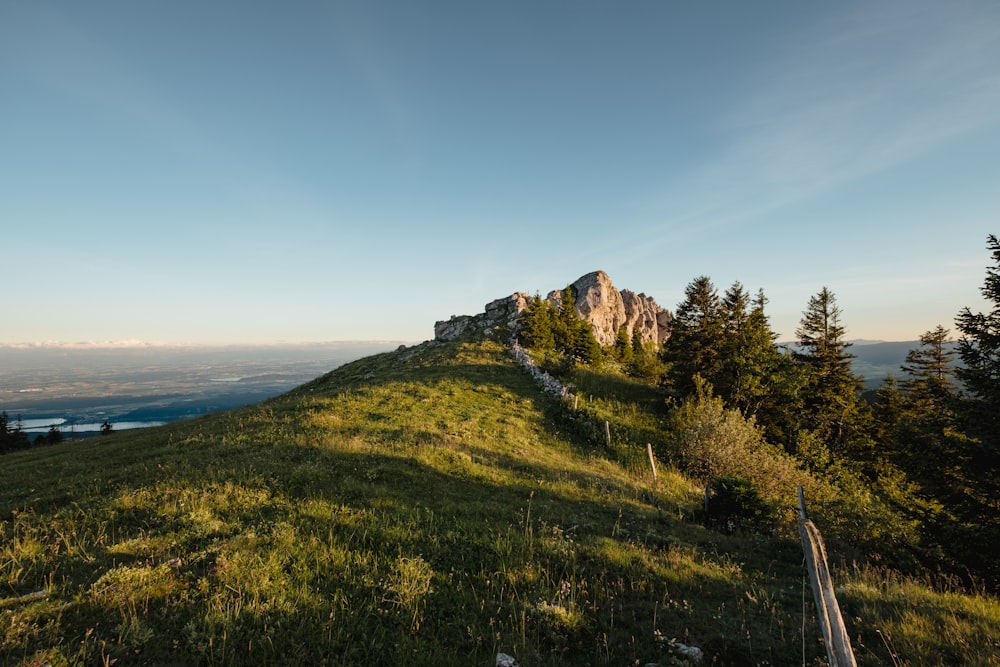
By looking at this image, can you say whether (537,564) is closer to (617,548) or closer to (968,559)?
(617,548)

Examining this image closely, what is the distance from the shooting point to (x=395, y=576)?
7.57 meters

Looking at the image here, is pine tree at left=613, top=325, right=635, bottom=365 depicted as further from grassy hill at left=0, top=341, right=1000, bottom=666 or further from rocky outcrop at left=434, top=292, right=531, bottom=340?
grassy hill at left=0, top=341, right=1000, bottom=666

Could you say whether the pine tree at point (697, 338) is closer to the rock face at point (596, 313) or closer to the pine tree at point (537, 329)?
the rock face at point (596, 313)

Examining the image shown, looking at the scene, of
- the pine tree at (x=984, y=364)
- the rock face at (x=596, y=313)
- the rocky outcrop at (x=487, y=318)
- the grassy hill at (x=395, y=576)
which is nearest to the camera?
the grassy hill at (x=395, y=576)

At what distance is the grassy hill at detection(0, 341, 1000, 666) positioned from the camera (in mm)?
5926

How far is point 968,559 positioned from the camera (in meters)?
11.4

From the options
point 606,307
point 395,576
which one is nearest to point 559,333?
point 395,576

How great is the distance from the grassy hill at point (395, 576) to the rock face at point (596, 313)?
131ft

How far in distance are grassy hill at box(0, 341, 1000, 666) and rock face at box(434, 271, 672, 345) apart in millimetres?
40009

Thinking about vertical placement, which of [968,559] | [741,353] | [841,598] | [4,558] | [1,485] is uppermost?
[741,353]

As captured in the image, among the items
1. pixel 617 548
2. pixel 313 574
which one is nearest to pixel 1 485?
pixel 313 574

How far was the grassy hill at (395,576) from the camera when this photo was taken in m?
5.93

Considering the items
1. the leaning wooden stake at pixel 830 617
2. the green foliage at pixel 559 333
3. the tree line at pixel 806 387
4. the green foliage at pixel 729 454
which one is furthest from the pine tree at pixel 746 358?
the leaning wooden stake at pixel 830 617

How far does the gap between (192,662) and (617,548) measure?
8590 millimetres
